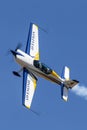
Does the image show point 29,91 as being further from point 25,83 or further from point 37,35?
point 37,35

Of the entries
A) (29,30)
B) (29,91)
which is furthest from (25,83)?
(29,30)

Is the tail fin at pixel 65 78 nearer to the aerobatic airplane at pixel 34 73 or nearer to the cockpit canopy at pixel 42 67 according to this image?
the aerobatic airplane at pixel 34 73

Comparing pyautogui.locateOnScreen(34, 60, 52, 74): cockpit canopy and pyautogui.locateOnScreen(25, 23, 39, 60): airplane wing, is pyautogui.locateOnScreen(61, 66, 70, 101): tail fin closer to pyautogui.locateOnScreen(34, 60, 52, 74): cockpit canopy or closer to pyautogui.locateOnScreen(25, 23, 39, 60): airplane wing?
pyautogui.locateOnScreen(34, 60, 52, 74): cockpit canopy

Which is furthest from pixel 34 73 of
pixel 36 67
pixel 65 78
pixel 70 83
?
pixel 70 83

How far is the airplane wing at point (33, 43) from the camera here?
11588 centimetres

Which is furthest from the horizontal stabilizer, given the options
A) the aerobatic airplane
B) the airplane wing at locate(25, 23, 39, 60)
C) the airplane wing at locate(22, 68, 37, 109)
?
the airplane wing at locate(25, 23, 39, 60)

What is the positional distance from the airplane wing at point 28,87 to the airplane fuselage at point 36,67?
0.73 metres

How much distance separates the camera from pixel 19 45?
114 metres

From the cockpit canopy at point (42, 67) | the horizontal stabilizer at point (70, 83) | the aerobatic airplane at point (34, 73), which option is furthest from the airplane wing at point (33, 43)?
the horizontal stabilizer at point (70, 83)

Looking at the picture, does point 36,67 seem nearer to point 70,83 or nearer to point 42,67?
point 42,67

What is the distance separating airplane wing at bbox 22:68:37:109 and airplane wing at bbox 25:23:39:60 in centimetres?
253

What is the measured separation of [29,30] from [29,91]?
378 inches

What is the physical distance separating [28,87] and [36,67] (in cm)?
300

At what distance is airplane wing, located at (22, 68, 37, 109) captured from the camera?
11022 cm
